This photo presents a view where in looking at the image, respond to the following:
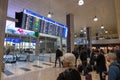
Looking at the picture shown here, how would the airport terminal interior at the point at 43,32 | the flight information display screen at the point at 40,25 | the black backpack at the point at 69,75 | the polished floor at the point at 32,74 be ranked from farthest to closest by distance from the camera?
1. the flight information display screen at the point at 40,25
2. the airport terminal interior at the point at 43,32
3. the polished floor at the point at 32,74
4. the black backpack at the point at 69,75

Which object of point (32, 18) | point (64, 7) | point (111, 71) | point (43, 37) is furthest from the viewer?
point (43, 37)

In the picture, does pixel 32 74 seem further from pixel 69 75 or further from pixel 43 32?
pixel 69 75

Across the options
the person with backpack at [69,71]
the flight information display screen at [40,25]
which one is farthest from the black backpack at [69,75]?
the flight information display screen at [40,25]

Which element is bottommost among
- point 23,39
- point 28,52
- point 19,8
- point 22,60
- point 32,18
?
point 22,60

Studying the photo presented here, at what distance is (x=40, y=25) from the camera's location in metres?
7.38

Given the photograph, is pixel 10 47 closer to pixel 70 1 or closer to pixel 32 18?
pixel 32 18

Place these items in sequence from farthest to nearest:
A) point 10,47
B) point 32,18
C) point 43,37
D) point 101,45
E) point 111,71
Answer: point 101,45 < point 43,37 < point 10,47 < point 32,18 < point 111,71

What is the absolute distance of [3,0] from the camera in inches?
198

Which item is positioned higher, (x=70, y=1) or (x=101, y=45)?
(x=70, y=1)

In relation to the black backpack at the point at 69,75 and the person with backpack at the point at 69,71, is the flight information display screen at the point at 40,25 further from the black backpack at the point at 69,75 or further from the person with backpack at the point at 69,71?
the black backpack at the point at 69,75

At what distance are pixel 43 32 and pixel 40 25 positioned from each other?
54 cm

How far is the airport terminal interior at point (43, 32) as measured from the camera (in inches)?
241

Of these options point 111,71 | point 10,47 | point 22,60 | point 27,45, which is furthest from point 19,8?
point 111,71

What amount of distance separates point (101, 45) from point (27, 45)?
11452 mm
